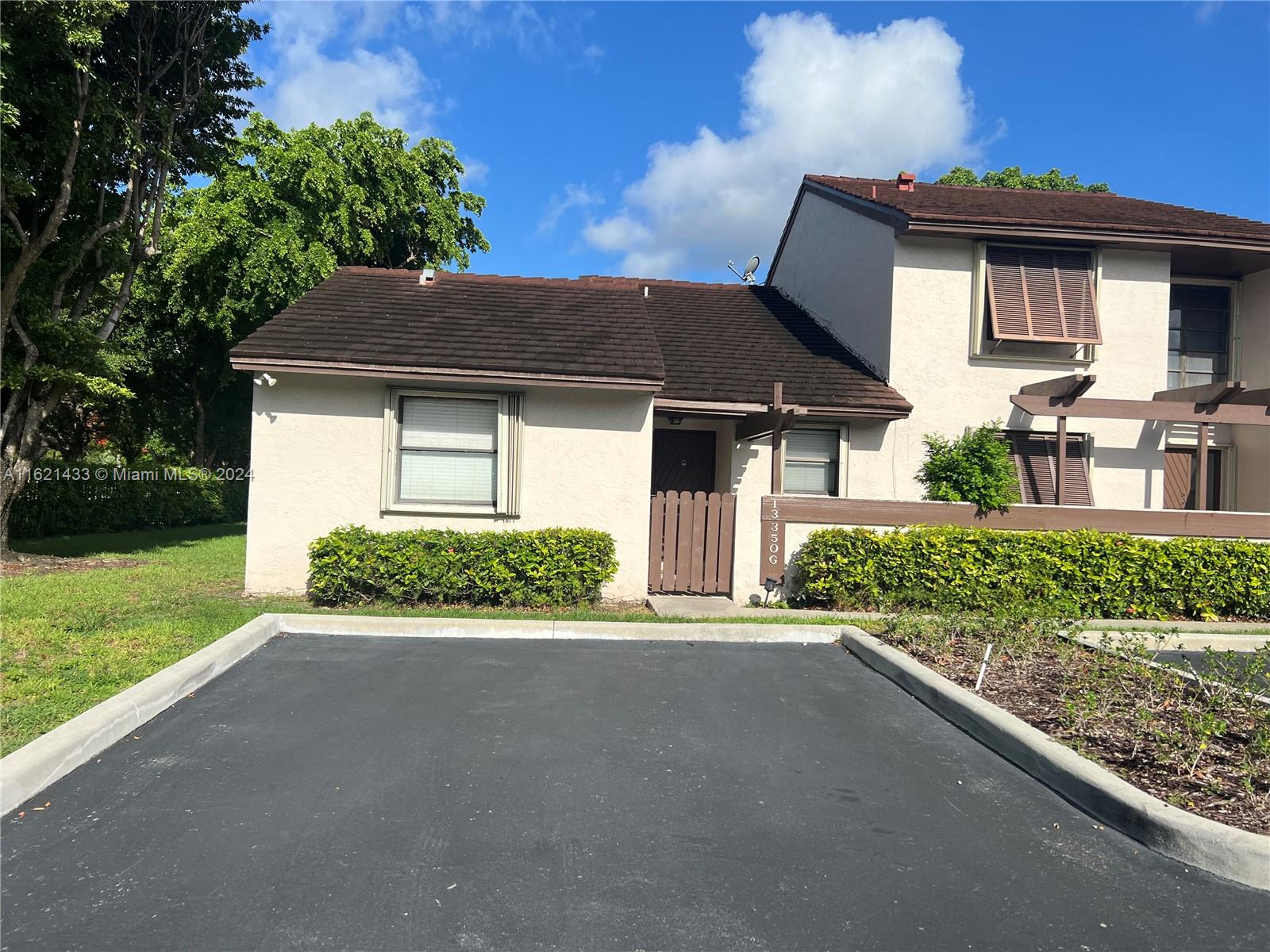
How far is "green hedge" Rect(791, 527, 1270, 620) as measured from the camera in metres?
9.84

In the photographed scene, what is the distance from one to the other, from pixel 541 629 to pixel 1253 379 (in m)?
13.4

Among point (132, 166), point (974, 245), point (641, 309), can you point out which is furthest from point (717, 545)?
point (132, 166)

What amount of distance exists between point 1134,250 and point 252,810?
14084 mm

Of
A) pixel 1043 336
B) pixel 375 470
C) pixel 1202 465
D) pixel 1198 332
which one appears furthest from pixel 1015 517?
pixel 375 470

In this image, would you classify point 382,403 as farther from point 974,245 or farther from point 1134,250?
point 1134,250

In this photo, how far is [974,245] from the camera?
1230cm

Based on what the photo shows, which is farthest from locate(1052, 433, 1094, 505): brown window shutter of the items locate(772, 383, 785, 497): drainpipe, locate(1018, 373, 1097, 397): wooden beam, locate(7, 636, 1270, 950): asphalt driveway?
locate(7, 636, 1270, 950): asphalt driveway

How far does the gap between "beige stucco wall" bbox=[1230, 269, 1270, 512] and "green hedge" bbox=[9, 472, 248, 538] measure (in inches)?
891

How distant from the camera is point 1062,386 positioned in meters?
11.3

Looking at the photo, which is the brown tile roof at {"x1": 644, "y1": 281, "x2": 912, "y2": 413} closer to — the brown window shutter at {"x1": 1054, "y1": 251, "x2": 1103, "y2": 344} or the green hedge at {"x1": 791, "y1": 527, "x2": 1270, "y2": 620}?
the green hedge at {"x1": 791, "y1": 527, "x2": 1270, "y2": 620}

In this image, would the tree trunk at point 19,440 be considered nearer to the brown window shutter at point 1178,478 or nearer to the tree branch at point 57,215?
the tree branch at point 57,215

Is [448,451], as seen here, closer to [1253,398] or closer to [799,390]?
[799,390]

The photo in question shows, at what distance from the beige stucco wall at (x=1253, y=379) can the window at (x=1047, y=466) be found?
124 inches

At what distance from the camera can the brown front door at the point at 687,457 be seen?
42.5ft
